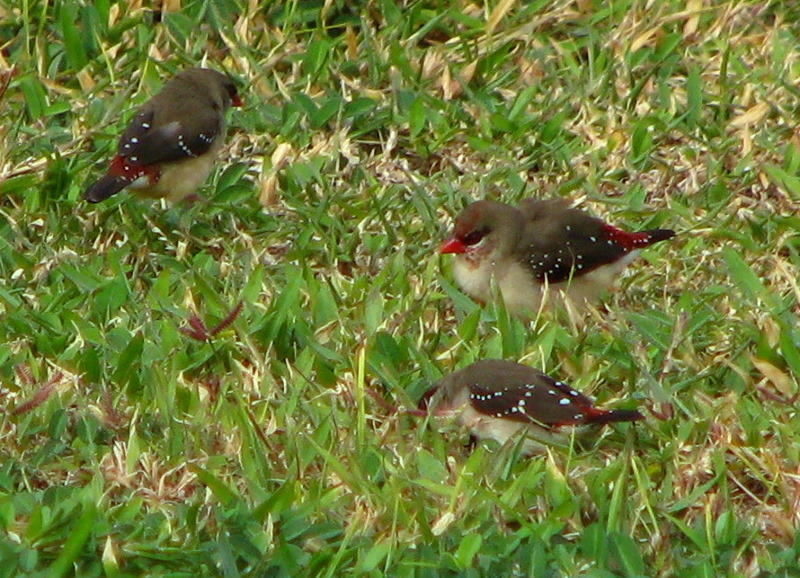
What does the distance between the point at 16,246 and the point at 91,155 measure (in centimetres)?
73

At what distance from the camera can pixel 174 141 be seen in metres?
7.29

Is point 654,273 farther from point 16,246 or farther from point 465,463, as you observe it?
point 16,246

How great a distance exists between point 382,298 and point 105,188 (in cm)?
130

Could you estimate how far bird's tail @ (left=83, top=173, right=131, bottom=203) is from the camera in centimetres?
695

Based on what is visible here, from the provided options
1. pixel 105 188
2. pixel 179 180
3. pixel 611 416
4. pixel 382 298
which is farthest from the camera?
pixel 179 180

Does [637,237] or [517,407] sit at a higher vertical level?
[517,407]

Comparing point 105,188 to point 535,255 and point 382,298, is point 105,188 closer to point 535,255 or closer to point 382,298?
point 382,298

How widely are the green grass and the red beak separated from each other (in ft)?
0.40

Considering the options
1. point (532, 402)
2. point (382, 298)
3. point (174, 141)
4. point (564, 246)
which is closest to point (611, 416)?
point (532, 402)

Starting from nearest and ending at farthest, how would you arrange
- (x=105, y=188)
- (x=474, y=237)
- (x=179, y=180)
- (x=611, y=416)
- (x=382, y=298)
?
(x=611, y=416) → (x=382, y=298) → (x=474, y=237) → (x=105, y=188) → (x=179, y=180)

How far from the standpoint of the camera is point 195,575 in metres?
4.91

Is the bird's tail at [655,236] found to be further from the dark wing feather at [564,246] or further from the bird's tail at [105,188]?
the bird's tail at [105,188]

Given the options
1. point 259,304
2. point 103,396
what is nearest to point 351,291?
point 259,304

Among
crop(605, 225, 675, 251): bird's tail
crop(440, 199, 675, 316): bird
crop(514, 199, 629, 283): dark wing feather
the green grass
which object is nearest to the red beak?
crop(440, 199, 675, 316): bird
